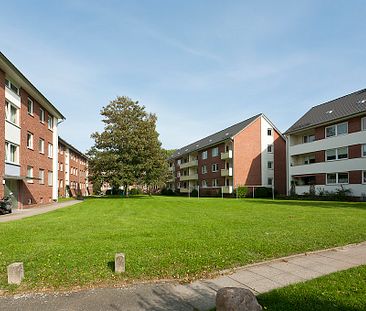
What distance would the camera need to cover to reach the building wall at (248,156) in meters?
47.8

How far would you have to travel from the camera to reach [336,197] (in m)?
33.6

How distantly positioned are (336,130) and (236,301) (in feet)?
118

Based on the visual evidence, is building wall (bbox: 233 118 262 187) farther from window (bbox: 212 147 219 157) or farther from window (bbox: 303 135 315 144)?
window (bbox: 303 135 315 144)

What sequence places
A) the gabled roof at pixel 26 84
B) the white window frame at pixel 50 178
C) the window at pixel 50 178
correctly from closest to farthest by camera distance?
the gabled roof at pixel 26 84
the white window frame at pixel 50 178
the window at pixel 50 178

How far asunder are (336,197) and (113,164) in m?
23.6

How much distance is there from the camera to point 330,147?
36500mm

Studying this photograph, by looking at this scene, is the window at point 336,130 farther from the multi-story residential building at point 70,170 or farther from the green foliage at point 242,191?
the multi-story residential building at point 70,170

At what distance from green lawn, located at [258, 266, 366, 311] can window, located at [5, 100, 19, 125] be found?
72.0 ft

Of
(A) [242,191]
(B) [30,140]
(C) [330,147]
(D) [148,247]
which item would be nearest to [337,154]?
(C) [330,147]

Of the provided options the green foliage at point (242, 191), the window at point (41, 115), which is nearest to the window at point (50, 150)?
the window at point (41, 115)

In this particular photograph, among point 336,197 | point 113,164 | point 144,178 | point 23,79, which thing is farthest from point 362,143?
point 23,79

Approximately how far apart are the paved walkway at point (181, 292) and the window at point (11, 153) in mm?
19289

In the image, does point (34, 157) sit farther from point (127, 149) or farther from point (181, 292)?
point (181, 292)

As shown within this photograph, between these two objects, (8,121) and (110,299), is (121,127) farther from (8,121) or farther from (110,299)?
(110,299)
